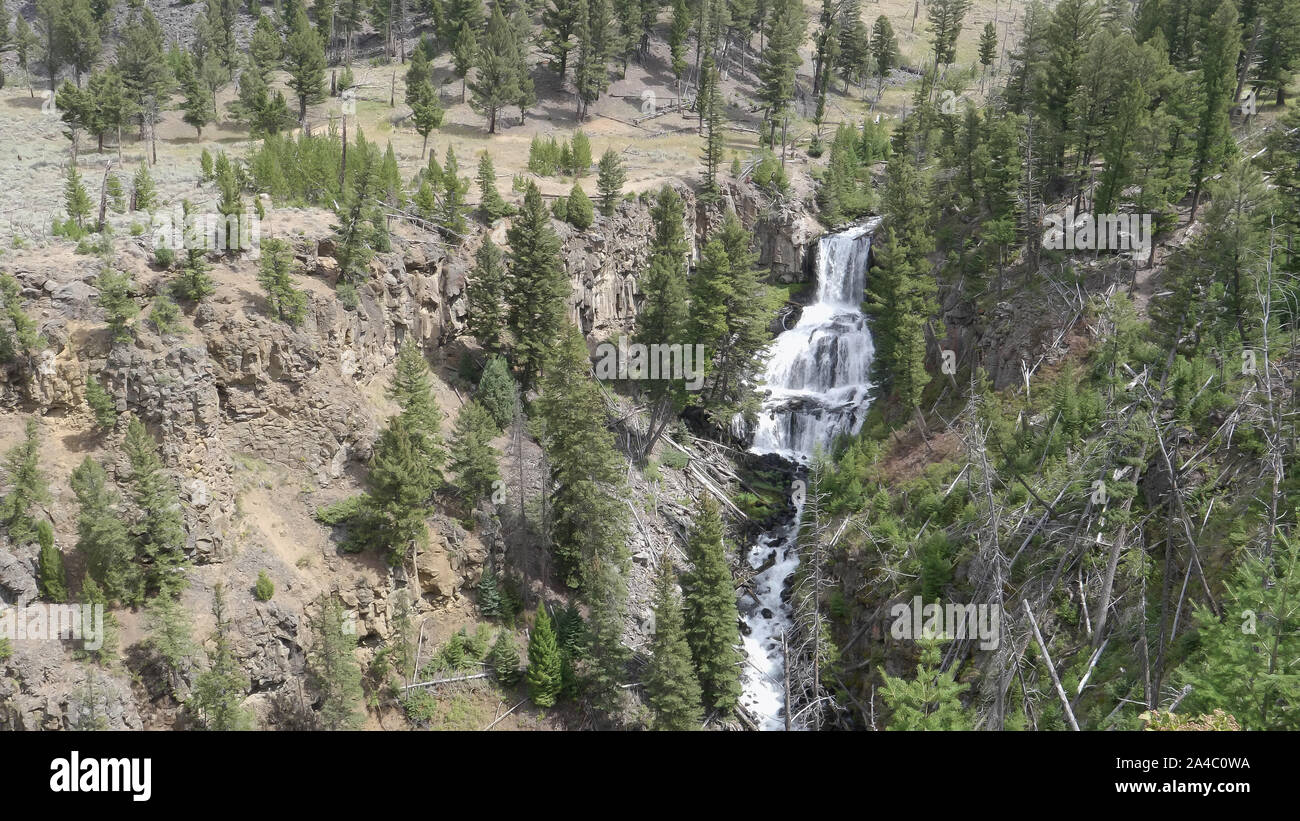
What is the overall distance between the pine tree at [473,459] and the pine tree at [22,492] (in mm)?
16877

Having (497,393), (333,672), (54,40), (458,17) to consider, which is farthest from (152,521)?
(458,17)

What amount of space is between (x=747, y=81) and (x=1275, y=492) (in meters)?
87.1

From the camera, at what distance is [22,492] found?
32812mm

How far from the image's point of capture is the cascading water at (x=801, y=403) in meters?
45.3

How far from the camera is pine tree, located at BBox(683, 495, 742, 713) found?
39438 mm

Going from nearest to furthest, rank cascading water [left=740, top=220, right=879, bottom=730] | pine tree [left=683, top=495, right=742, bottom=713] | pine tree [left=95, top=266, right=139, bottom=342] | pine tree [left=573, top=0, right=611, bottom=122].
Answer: pine tree [left=95, top=266, right=139, bottom=342] → pine tree [left=683, top=495, right=742, bottom=713] → cascading water [left=740, top=220, right=879, bottom=730] → pine tree [left=573, top=0, right=611, bottom=122]

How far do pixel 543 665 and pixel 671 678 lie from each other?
6.13 metres

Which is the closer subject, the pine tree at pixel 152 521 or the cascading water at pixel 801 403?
the pine tree at pixel 152 521

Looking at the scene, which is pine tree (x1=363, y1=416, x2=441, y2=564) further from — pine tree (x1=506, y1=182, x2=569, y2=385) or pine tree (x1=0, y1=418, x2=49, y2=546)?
pine tree (x1=0, y1=418, x2=49, y2=546)

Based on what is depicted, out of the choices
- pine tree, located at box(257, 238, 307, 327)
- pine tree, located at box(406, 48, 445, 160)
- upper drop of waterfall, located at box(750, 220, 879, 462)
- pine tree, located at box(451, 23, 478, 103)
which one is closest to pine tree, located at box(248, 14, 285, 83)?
pine tree, located at box(406, 48, 445, 160)

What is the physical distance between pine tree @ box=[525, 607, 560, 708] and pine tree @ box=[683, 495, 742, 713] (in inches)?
242

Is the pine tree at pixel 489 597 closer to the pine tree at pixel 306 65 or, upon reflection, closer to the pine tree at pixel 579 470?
the pine tree at pixel 579 470

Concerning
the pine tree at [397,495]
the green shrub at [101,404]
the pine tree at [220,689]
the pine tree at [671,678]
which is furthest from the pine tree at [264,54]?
the pine tree at [671,678]

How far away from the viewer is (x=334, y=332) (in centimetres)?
4419
